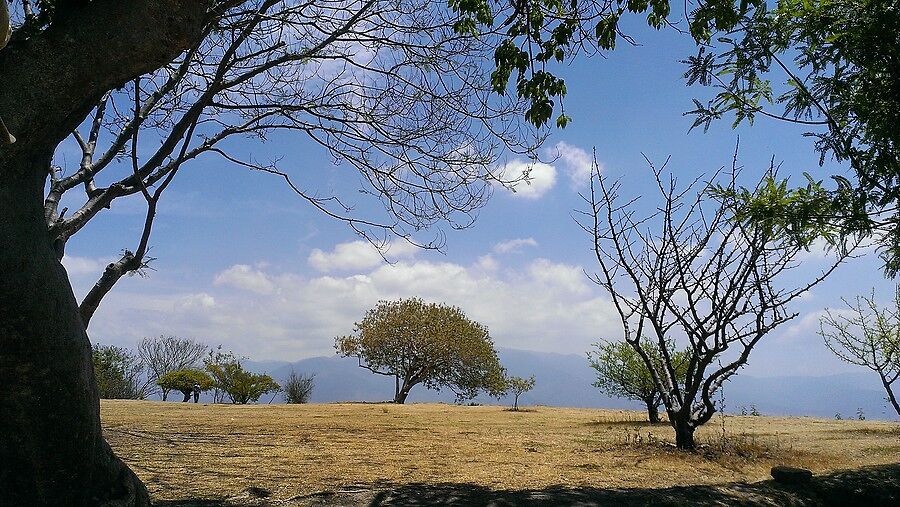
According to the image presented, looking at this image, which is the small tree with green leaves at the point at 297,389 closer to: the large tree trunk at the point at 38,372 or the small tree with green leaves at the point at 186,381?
the small tree with green leaves at the point at 186,381

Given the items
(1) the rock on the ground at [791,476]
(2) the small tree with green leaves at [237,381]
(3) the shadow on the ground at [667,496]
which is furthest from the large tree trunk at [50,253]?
(2) the small tree with green leaves at [237,381]

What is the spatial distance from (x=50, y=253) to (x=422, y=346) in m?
34.6

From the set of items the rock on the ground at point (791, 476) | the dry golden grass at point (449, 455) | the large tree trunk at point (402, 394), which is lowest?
the dry golden grass at point (449, 455)

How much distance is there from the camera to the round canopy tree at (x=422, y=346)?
3722 cm

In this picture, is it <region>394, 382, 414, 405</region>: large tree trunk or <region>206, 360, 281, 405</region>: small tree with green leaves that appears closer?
<region>206, 360, 281, 405</region>: small tree with green leaves

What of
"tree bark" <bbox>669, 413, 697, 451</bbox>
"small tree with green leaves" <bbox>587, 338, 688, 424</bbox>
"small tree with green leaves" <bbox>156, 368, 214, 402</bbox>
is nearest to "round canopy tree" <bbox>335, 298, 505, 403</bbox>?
"small tree with green leaves" <bbox>156, 368, 214, 402</bbox>

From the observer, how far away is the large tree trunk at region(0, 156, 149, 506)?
2986 mm

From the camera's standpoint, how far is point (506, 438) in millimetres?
10094

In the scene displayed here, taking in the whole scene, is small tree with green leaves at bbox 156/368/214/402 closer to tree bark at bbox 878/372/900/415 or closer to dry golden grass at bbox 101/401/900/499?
dry golden grass at bbox 101/401/900/499

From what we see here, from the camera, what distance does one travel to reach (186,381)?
33.0m

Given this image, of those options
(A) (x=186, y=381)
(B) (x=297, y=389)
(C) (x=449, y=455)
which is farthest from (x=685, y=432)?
(A) (x=186, y=381)

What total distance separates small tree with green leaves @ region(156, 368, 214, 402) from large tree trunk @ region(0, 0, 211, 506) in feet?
108

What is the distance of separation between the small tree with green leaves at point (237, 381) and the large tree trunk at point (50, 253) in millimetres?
33953

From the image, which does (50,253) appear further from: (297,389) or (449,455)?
(297,389)
